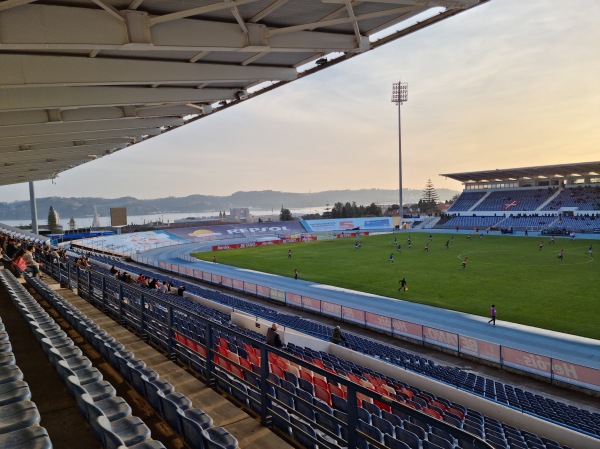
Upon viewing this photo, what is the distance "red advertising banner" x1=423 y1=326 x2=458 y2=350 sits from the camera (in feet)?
53.4

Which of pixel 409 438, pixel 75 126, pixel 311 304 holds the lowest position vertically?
pixel 311 304

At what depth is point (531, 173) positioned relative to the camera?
259 ft

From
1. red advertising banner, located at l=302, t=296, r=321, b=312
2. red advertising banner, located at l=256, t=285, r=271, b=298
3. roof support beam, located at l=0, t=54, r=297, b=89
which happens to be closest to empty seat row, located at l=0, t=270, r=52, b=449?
roof support beam, located at l=0, t=54, r=297, b=89

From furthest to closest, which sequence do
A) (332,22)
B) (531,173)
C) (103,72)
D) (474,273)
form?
(531,173) < (474,273) < (103,72) < (332,22)

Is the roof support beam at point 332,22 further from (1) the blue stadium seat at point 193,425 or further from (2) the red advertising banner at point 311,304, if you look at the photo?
(2) the red advertising banner at point 311,304

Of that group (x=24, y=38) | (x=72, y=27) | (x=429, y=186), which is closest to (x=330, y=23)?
(x=72, y=27)

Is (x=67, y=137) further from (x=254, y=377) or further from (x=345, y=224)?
(x=345, y=224)

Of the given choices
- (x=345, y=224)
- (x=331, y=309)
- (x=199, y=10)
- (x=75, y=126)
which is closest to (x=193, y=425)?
(x=199, y=10)

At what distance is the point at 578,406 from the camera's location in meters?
12.2

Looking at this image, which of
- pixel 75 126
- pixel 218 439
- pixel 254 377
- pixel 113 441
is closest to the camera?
pixel 113 441

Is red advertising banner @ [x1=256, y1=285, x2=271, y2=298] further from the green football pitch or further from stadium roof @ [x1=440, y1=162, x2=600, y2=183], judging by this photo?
stadium roof @ [x1=440, y1=162, x2=600, y2=183]

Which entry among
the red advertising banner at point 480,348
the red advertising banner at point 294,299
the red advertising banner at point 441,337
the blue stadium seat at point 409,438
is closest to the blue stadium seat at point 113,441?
the blue stadium seat at point 409,438

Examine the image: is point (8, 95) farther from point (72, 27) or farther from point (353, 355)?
point (353, 355)

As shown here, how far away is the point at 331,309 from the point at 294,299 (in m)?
3.43
